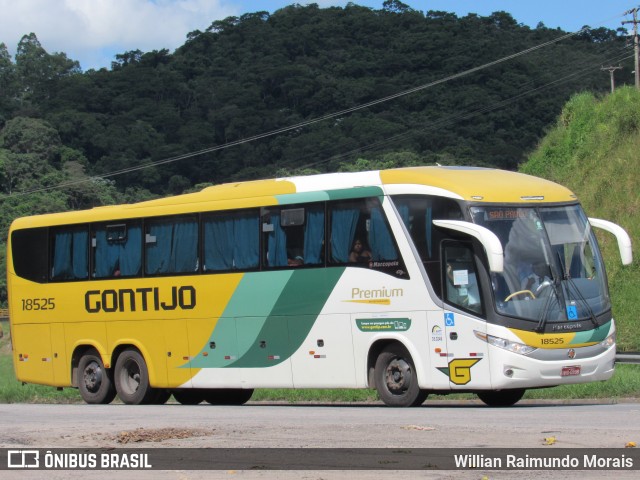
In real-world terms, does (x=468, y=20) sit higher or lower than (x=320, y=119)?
higher

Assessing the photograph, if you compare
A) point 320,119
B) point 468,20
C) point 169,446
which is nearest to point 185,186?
point 320,119

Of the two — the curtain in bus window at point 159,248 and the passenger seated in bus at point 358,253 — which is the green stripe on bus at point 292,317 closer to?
the passenger seated in bus at point 358,253

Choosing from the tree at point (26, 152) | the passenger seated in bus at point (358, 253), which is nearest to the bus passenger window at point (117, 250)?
the passenger seated in bus at point (358, 253)

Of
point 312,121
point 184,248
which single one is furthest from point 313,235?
point 312,121

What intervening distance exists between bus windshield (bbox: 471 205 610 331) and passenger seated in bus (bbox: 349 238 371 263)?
1945 millimetres

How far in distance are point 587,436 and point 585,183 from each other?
2636cm

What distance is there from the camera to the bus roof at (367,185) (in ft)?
57.9

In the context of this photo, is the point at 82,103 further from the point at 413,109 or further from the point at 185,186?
the point at 413,109

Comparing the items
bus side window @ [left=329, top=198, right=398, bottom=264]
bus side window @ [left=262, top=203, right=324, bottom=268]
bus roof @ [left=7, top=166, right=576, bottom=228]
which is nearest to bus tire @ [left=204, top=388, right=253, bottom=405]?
bus roof @ [left=7, top=166, right=576, bottom=228]

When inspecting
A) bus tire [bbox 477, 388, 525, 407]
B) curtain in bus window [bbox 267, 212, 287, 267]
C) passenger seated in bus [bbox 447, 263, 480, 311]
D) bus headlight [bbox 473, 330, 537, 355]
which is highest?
curtain in bus window [bbox 267, 212, 287, 267]

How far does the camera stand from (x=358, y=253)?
18469mm

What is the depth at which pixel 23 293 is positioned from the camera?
2402cm

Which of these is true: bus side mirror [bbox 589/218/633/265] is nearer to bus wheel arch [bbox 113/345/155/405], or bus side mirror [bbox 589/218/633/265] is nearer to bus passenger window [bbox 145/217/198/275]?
bus passenger window [bbox 145/217/198/275]

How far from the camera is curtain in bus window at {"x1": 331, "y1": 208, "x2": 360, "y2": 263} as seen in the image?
732 inches
